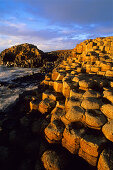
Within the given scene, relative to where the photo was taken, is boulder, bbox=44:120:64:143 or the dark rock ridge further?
the dark rock ridge

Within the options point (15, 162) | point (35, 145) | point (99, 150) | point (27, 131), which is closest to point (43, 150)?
point (35, 145)

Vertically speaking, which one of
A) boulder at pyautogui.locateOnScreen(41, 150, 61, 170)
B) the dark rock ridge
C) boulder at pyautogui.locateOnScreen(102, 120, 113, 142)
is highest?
the dark rock ridge

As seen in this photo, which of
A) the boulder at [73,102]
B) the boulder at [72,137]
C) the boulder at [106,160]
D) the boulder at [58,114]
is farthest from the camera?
the boulder at [58,114]

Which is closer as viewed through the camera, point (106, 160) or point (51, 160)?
point (106, 160)

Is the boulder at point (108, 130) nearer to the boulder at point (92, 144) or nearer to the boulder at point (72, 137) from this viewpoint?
the boulder at point (92, 144)

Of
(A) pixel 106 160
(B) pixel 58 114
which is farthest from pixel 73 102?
(A) pixel 106 160

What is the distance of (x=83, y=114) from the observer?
8.38 ft

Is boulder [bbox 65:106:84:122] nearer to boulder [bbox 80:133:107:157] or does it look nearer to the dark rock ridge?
boulder [bbox 80:133:107:157]

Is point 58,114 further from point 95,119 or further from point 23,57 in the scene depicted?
point 23,57

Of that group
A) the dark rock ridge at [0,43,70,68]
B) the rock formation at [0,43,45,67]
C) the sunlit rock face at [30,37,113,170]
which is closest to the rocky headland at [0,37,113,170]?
the sunlit rock face at [30,37,113,170]

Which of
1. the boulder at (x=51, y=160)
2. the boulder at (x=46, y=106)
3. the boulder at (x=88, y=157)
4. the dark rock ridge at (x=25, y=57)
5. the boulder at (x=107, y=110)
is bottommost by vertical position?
the boulder at (x=51, y=160)

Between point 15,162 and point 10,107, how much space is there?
2.77m

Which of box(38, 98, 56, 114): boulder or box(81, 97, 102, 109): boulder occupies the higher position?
box(81, 97, 102, 109): boulder


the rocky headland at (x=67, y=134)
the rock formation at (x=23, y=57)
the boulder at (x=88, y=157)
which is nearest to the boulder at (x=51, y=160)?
the rocky headland at (x=67, y=134)
